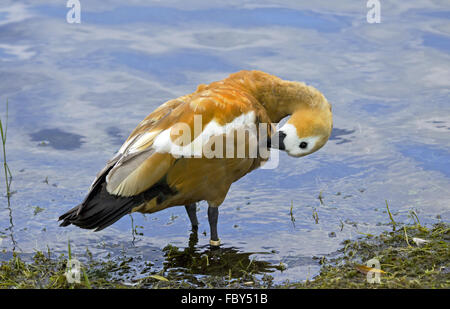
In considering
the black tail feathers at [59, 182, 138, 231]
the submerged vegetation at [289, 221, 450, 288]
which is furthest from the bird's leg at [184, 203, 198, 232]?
the submerged vegetation at [289, 221, 450, 288]

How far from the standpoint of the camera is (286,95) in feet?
21.2

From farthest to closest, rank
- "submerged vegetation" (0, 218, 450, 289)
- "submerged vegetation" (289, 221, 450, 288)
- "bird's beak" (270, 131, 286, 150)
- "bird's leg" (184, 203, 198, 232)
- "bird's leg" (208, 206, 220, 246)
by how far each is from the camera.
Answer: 1. "bird's leg" (184, 203, 198, 232)
2. "bird's leg" (208, 206, 220, 246)
3. "bird's beak" (270, 131, 286, 150)
4. "submerged vegetation" (0, 218, 450, 289)
5. "submerged vegetation" (289, 221, 450, 288)

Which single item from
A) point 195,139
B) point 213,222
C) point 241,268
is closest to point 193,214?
point 213,222

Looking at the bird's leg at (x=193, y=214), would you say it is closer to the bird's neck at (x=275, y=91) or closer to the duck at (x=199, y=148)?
the duck at (x=199, y=148)

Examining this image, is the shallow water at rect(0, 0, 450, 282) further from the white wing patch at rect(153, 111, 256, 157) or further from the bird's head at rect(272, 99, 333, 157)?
the white wing patch at rect(153, 111, 256, 157)

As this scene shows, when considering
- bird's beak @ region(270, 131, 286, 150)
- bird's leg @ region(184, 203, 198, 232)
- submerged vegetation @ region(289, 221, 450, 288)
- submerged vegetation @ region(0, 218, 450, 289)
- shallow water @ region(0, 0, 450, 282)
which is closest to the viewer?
submerged vegetation @ region(289, 221, 450, 288)

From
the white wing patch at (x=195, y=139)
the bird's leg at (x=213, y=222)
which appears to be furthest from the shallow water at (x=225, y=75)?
the white wing patch at (x=195, y=139)

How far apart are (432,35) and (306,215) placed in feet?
17.7

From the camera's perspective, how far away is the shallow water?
6816 mm

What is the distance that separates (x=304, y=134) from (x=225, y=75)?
13.8 feet

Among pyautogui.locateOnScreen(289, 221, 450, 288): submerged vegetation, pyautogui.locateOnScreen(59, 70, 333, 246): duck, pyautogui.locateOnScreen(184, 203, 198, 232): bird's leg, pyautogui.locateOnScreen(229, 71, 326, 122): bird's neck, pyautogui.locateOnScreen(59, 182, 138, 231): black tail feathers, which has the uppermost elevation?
pyautogui.locateOnScreen(229, 71, 326, 122): bird's neck
